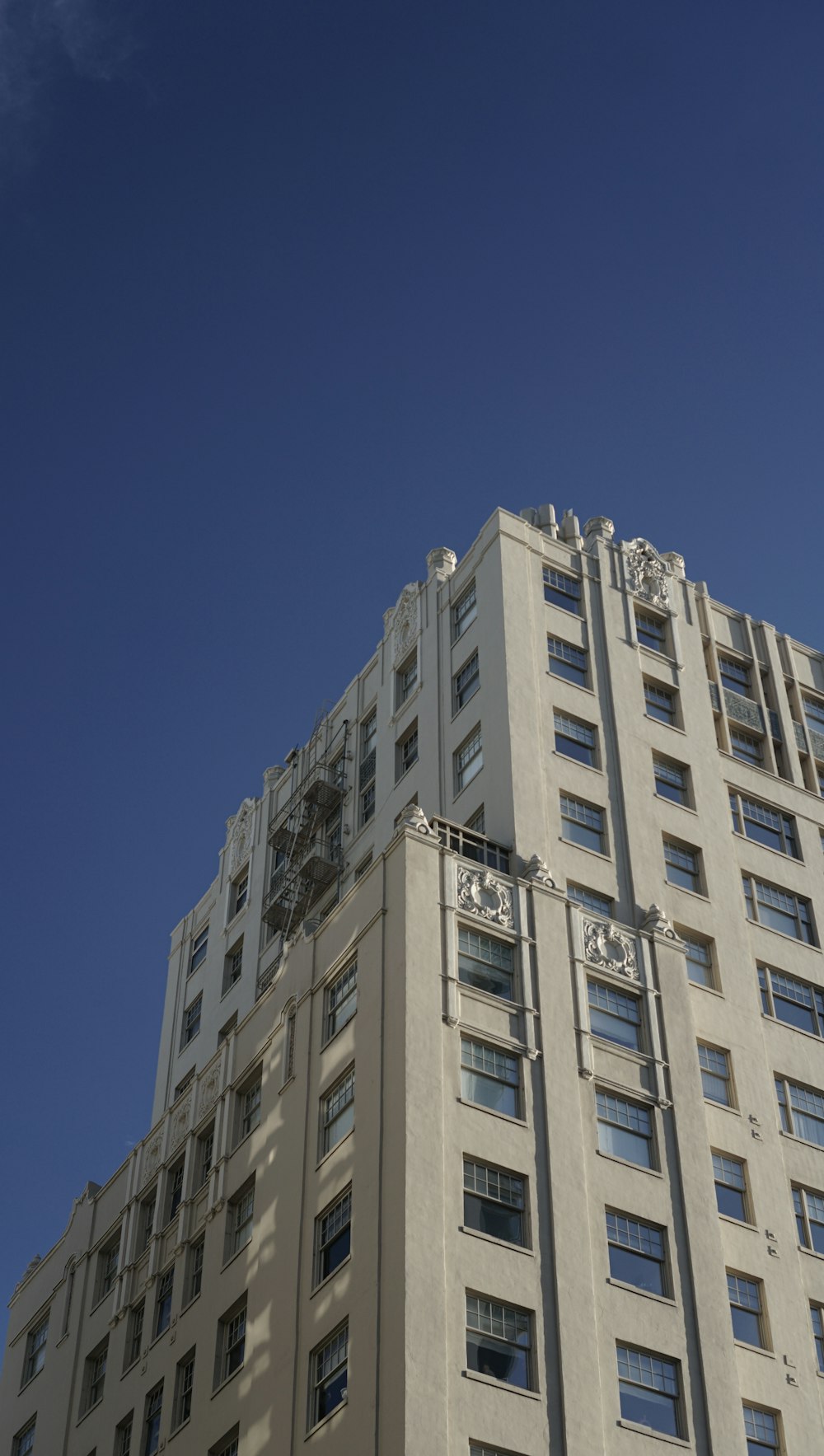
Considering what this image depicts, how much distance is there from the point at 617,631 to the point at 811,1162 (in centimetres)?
2020

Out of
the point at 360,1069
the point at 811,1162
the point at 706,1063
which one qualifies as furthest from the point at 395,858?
the point at 811,1162

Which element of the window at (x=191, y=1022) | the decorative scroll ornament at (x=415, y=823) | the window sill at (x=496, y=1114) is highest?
the window at (x=191, y=1022)

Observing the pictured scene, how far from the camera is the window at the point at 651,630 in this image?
66.8m

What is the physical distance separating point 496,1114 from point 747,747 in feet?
81.4

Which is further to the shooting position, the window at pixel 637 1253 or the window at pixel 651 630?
the window at pixel 651 630

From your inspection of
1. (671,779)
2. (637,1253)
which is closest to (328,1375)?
(637,1253)

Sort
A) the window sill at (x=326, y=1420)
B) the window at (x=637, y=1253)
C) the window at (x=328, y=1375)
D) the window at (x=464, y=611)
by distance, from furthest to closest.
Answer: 1. the window at (x=464, y=611)
2. the window at (x=637, y=1253)
3. the window at (x=328, y=1375)
4. the window sill at (x=326, y=1420)

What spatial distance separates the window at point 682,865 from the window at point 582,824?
2.58 m

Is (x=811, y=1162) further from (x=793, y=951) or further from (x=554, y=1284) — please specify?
(x=554, y=1284)

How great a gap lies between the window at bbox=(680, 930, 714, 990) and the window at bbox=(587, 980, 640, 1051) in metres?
4.72

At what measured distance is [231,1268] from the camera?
51656 millimetres

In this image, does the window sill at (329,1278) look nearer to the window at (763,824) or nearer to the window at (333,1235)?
the window at (333,1235)

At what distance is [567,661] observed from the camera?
6291 cm

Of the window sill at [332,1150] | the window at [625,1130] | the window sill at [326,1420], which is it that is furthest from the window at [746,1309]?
the window sill at [326,1420]
